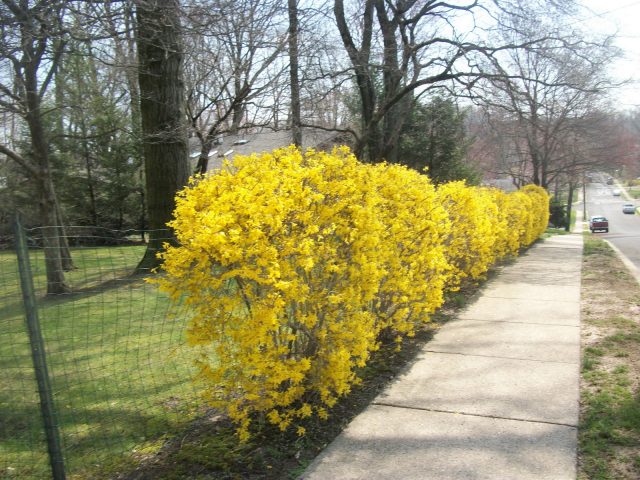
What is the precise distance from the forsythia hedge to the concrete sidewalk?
41cm

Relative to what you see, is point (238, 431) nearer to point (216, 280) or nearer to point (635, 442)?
point (216, 280)

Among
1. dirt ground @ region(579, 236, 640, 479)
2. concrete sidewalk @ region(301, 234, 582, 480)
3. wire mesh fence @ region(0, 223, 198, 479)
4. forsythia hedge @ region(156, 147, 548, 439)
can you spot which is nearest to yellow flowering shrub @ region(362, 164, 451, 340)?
forsythia hedge @ region(156, 147, 548, 439)

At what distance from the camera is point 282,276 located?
311 centimetres

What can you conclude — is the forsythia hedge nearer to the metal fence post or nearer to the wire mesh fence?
the wire mesh fence

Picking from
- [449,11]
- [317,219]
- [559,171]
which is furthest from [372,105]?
[559,171]

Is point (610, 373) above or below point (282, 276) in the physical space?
below

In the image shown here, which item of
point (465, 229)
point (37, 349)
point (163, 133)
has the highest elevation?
point (163, 133)

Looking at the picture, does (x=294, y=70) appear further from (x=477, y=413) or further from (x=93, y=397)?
(x=477, y=413)

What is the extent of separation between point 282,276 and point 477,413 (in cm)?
161

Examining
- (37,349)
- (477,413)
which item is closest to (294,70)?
(477,413)

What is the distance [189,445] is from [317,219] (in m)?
1.58

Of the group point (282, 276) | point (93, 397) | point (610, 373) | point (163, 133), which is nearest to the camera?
point (282, 276)

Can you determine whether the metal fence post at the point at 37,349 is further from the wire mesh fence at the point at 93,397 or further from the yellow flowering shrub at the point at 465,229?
the yellow flowering shrub at the point at 465,229

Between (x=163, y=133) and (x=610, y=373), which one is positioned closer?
(x=610, y=373)
